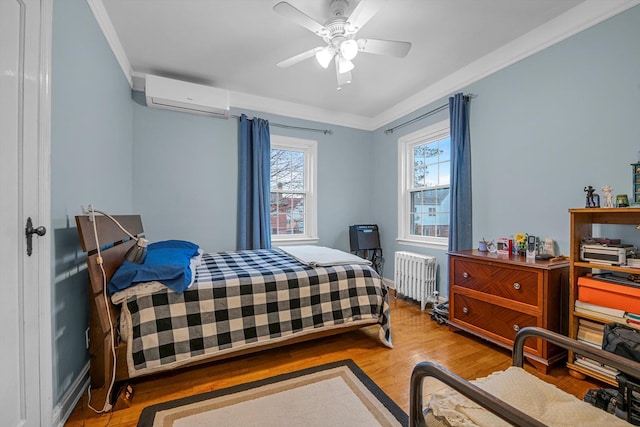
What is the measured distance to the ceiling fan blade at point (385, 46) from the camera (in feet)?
6.51

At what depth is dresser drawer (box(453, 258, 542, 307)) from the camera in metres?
2.02

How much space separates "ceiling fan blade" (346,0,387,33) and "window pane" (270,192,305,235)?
8.11 ft

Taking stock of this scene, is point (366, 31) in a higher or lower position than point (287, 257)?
higher

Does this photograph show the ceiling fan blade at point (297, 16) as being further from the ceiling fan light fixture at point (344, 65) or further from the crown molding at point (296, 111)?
the crown molding at point (296, 111)

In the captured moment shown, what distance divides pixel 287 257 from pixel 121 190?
70.9 inches

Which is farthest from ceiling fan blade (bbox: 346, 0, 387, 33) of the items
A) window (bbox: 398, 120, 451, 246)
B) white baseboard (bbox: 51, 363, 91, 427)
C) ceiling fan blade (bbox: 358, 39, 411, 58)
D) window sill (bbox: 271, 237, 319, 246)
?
white baseboard (bbox: 51, 363, 91, 427)

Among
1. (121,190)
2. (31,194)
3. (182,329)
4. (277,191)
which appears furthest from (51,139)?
(277,191)

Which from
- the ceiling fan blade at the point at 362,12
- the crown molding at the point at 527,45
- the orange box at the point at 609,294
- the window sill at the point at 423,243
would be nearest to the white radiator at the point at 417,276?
the window sill at the point at 423,243

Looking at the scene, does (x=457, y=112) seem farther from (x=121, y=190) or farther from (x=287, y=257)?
A: (x=121, y=190)

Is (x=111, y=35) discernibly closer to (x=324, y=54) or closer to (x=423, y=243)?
(x=324, y=54)

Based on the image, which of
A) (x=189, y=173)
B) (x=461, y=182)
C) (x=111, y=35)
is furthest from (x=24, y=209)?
(x=461, y=182)

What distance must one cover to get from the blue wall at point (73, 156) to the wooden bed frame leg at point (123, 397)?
0.84 feet

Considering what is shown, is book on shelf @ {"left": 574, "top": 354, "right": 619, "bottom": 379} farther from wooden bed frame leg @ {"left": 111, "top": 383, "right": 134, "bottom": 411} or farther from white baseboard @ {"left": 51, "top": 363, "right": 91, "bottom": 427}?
white baseboard @ {"left": 51, "top": 363, "right": 91, "bottom": 427}

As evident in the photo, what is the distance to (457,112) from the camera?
9.62 feet
